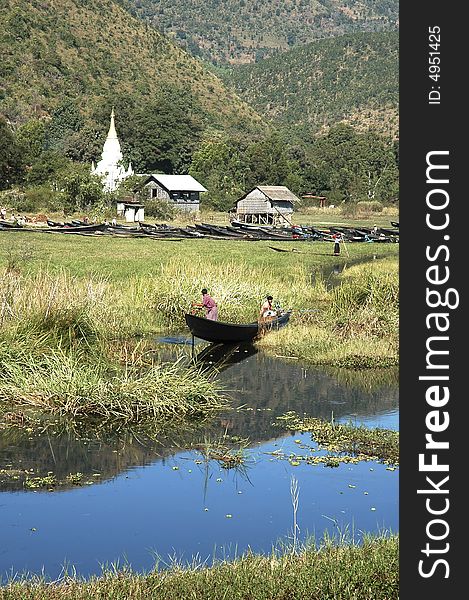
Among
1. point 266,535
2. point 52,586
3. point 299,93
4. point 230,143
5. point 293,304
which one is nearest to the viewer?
point 52,586

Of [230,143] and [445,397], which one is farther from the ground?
[230,143]

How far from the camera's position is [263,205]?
73938 millimetres

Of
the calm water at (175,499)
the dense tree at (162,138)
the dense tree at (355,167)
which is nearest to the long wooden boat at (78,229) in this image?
the calm water at (175,499)

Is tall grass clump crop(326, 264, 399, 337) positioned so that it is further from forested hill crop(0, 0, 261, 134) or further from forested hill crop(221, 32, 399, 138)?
forested hill crop(221, 32, 399, 138)

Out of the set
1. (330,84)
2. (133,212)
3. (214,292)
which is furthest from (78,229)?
(330,84)

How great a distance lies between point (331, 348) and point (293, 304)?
5.83 meters

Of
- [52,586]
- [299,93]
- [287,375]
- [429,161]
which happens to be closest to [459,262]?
[429,161]

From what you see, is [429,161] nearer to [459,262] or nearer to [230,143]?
[459,262]

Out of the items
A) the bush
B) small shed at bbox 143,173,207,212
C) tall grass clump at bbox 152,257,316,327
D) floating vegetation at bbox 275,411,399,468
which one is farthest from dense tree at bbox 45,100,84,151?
floating vegetation at bbox 275,411,399,468

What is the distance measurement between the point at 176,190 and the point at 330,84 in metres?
81.4

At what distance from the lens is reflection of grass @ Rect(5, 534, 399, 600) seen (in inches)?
Answer: 286

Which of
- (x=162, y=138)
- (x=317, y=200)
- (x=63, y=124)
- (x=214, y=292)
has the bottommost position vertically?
(x=214, y=292)

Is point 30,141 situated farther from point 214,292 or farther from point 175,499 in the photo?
point 175,499

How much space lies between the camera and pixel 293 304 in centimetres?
2575
